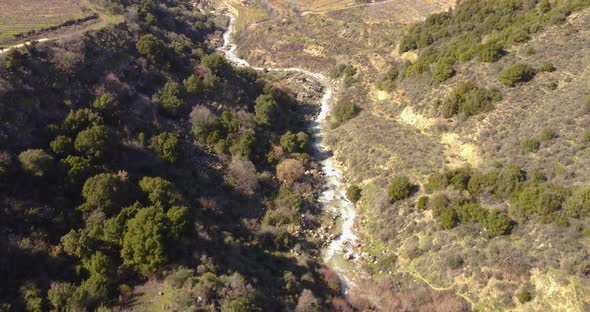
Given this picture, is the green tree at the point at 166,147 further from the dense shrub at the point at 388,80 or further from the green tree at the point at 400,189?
the dense shrub at the point at 388,80

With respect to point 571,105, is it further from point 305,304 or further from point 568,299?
point 305,304

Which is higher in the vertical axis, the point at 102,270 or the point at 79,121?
the point at 79,121

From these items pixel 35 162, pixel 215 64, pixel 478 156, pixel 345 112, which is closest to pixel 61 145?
pixel 35 162

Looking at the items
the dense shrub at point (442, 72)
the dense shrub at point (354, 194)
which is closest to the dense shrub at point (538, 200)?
the dense shrub at point (354, 194)

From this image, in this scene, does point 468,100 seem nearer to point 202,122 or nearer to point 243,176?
point 243,176

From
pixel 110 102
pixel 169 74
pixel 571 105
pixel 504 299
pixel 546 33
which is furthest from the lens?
pixel 169 74

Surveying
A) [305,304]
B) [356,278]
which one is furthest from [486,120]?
[305,304]

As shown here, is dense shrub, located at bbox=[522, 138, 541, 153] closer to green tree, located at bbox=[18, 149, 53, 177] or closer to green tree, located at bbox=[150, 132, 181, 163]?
green tree, located at bbox=[150, 132, 181, 163]
